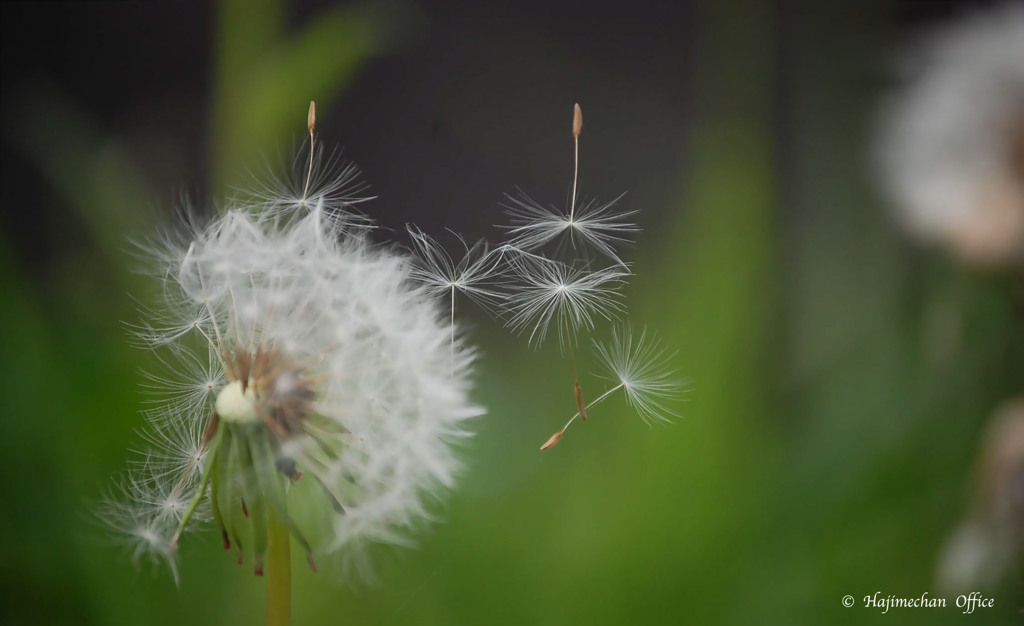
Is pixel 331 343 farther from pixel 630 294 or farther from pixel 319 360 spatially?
pixel 630 294

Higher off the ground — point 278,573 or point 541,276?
point 541,276

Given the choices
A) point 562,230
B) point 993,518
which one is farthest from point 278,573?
point 993,518

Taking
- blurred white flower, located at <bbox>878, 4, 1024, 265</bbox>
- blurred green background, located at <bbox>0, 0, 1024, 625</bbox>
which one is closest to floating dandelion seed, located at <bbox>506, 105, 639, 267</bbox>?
blurred green background, located at <bbox>0, 0, 1024, 625</bbox>

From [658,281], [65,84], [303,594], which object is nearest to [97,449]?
[303,594]
